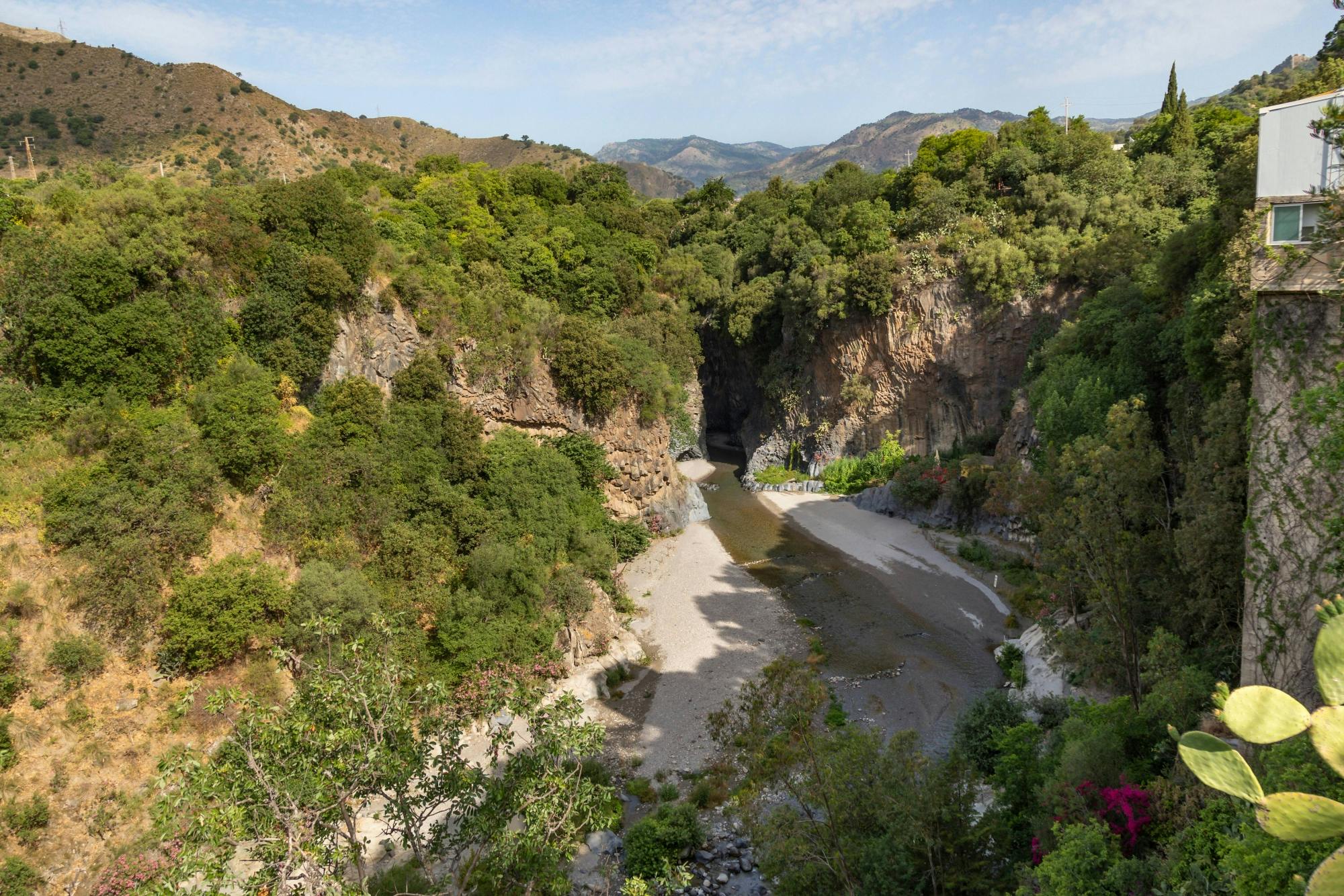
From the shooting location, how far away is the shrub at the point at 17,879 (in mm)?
→ 10812

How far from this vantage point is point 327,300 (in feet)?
67.6

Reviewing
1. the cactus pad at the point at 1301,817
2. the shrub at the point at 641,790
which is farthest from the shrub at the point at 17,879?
the cactus pad at the point at 1301,817

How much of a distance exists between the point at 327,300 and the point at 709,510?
65.8ft

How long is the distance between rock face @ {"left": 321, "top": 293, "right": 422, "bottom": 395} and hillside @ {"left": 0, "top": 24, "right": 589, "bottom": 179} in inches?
1001

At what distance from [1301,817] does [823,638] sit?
19773 millimetres

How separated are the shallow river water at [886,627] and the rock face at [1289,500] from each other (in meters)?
8.60

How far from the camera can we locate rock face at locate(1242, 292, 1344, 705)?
8.27 meters

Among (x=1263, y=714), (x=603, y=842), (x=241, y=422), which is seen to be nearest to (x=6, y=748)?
(x=241, y=422)

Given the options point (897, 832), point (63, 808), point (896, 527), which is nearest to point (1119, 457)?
point (897, 832)

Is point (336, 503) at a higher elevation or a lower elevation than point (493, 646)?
higher

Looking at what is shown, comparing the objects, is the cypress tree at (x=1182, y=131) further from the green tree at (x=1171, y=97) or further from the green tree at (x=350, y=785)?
the green tree at (x=350, y=785)

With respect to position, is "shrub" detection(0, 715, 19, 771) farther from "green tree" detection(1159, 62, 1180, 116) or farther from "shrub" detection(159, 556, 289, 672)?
"green tree" detection(1159, 62, 1180, 116)

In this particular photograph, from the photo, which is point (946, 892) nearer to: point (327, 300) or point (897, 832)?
point (897, 832)

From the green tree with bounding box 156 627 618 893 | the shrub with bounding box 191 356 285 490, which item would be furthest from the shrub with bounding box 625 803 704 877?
the shrub with bounding box 191 356 285 490
